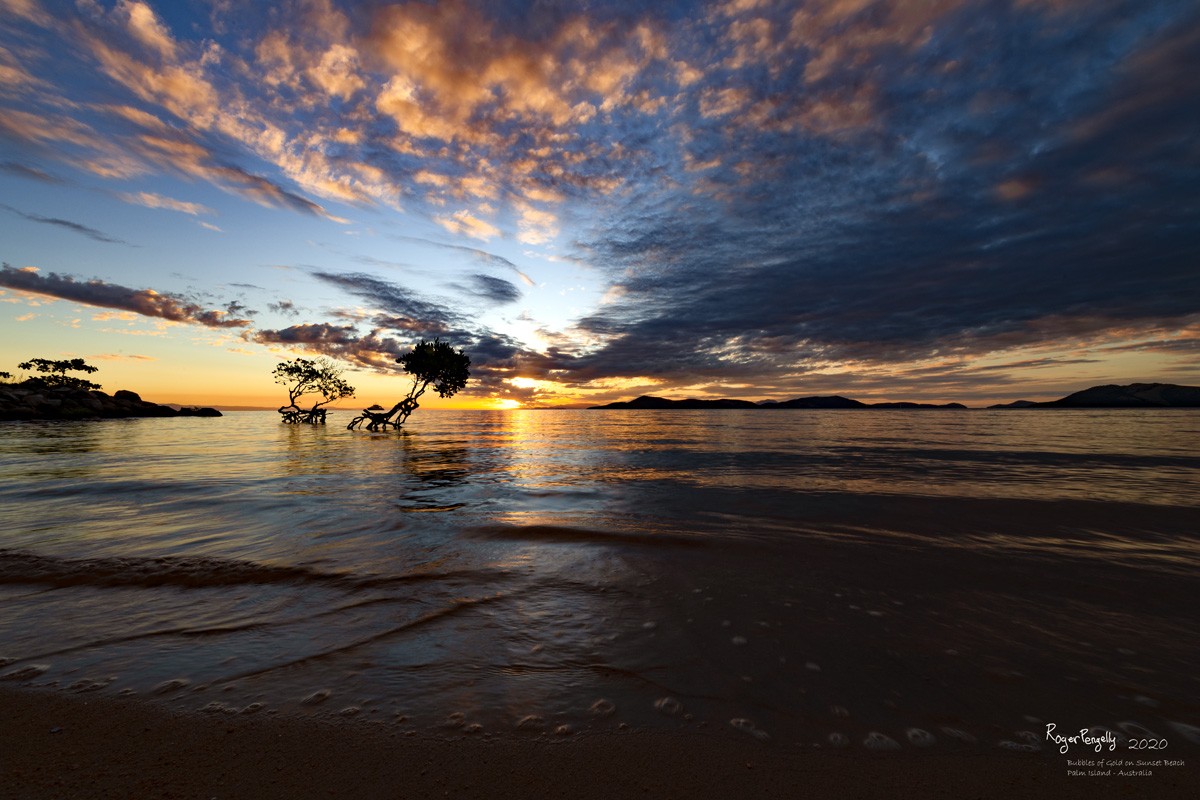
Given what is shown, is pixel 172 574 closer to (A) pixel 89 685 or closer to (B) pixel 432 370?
(A) pixel 89 685

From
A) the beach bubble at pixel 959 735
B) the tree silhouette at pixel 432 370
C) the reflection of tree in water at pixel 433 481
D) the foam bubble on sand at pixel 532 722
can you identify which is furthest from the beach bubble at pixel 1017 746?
the tree silhouette at pixel 432 370

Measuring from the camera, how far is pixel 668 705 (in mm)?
3691

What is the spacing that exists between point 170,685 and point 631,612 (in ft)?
14.7

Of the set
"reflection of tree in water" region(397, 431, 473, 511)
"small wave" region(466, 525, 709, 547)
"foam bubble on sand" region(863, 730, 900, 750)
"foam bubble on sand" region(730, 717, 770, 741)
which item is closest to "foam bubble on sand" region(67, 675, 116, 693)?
"foam bubble on sand" region(730, 717, 770, 741)

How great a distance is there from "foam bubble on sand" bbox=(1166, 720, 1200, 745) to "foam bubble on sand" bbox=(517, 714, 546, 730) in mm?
4873

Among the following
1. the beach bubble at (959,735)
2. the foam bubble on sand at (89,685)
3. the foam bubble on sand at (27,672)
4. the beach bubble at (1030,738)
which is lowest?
the beach bubble at (1030,738)

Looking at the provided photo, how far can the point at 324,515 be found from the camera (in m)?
11.1

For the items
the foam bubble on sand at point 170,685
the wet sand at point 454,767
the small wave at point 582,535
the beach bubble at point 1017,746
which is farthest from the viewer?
the small wave at point 582,535

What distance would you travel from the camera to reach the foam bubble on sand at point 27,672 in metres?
3.95

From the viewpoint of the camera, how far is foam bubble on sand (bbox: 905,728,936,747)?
326cm

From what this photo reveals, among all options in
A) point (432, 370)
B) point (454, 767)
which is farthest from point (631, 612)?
point (432, 370)

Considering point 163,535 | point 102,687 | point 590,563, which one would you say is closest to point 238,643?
point 102,687

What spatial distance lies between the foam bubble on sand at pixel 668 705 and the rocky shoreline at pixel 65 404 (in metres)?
96.7

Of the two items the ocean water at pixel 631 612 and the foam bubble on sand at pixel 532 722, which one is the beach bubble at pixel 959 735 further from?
the foam bubble on sand at pixel 532 722
